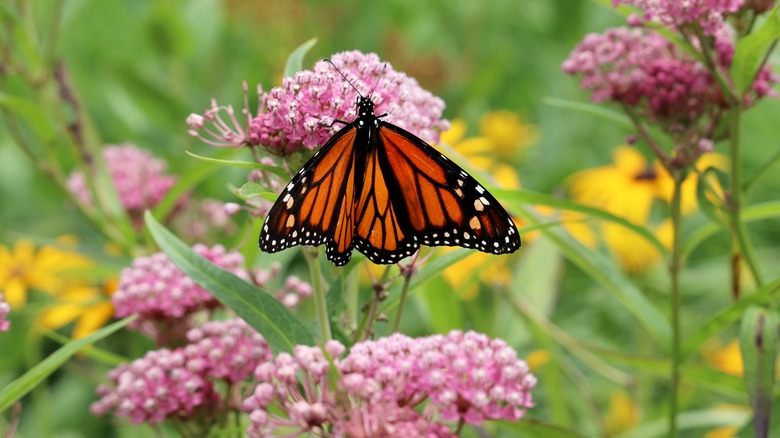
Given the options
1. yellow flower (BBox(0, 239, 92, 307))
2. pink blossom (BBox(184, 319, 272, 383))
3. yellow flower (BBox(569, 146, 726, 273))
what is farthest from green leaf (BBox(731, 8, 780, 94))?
yellow flower (BBox(0, 239, 92, 307))

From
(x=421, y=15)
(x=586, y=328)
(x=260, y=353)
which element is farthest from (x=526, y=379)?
(x=421, y=15)

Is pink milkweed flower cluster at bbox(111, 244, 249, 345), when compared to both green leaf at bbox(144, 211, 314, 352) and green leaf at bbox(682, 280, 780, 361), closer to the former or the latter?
green leaf at bbox(144, 211, 314, 352)

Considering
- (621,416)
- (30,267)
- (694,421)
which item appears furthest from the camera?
(30,267)

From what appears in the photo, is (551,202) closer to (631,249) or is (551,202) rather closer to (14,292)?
(631,249)

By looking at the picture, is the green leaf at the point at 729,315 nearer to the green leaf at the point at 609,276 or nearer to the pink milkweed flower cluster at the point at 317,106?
the green leaf at the point at 609,276

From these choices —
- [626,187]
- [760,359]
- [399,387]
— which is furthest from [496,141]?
[399,387]

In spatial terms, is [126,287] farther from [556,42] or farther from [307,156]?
[556,42]
